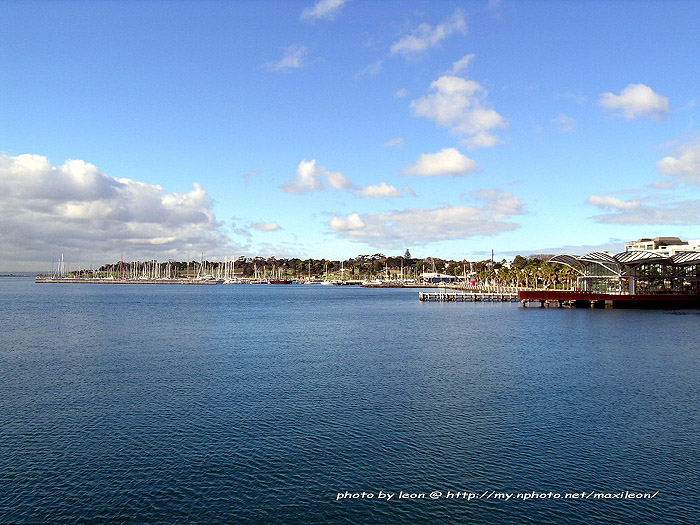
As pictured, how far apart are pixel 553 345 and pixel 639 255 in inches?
2829

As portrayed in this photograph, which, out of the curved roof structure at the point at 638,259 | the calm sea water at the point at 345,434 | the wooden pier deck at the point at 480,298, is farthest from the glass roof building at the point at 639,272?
the calm sea water at the point at 345,434

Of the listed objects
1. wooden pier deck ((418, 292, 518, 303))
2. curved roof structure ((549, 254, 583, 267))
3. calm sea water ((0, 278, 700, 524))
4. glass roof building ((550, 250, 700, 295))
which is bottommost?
calm sea water ((0, 278, 700, 524))

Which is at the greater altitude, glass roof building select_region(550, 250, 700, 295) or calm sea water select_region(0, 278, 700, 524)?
glass roof building select_region(550, 250, 700, 295)

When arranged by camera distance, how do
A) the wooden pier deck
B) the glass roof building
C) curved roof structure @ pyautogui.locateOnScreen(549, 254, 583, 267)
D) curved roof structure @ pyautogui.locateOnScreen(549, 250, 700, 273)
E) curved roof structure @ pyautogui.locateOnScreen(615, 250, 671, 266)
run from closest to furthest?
curved roof structure @ pyautogui.locateOnScreen(615, 250, 671, 266) < curved roof structure @ pyautogui.locateOnScreen(549, 250, 700, 273) < the glass roof building < curved roof structure @ pyautogui.locateOnScreen(549, 254, 583, 267) < the wooden pier deck

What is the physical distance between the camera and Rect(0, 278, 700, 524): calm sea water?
1920 centimetres

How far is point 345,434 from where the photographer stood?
86.2 feet

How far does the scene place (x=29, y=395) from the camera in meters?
33.3

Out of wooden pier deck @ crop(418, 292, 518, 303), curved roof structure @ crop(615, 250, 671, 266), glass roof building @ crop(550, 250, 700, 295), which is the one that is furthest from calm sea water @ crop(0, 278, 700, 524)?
wooden pier deck @ crop(418, 292, 518, 303)

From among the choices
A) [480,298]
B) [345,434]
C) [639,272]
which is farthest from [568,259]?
[345,434]

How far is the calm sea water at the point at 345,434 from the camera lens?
19203 millimetres

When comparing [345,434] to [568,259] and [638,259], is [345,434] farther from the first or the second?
[568,259]

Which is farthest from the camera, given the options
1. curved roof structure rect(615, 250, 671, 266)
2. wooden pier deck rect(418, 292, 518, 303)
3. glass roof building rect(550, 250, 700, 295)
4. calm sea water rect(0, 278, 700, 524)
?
wooden pier deck rect(418, 292, 518, 303)

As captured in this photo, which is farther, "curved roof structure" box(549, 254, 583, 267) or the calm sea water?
"curved roof structure" box(549, 254, 583, 267)

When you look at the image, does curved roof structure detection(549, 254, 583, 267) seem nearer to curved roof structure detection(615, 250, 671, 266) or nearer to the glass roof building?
the glass roof building
